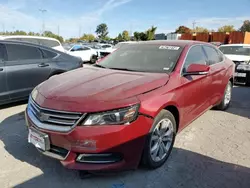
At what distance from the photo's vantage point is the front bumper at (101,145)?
8.14 ft

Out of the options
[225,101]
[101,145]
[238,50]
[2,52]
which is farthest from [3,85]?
[238,50]

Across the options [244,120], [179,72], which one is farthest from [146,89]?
[244,120]

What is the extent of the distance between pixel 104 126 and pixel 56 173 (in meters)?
0.95

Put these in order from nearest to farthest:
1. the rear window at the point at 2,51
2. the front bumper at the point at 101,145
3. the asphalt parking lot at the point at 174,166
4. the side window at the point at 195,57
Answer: the front bumper at the point at 101,145 < the asphalt parking lot at the point at 174,166 < the side window at the point at 195,57 < the rear window at the point at 2,51

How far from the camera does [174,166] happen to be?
3.12 meters

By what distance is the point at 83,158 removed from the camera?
8.46 feet

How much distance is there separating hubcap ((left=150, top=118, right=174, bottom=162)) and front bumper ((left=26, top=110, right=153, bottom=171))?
26 centimetres

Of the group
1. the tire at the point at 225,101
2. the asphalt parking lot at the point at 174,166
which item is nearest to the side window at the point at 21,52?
the asphalt parking lot at the point at 174,166

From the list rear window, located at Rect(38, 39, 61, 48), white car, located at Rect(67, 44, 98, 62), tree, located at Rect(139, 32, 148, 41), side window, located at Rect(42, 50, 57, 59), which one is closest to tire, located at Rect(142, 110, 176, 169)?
side window, located at Rect(42, 50, 57, 59)

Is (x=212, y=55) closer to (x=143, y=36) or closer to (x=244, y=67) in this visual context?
(x=244, y=67)

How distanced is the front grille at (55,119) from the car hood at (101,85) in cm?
16

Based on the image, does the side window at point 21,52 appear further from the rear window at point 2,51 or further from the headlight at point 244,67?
the headlight at point 244,67

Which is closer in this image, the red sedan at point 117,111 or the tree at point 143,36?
the red sedan at point 117,111

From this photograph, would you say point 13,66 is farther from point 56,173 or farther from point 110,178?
point 110,178
